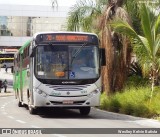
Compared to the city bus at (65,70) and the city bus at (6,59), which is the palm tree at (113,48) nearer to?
the city bus at (65,70)

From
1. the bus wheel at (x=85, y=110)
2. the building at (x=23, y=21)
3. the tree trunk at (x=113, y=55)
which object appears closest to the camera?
the bus wheel at (x=85, y=110)

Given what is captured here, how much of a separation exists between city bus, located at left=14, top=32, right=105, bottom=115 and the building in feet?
264

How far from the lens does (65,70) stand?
1956cm

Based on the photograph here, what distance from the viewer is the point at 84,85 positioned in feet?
64.0

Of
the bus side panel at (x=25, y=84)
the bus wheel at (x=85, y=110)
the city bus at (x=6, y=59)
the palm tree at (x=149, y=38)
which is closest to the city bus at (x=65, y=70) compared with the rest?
the bus wheel at (x=85, y=110)

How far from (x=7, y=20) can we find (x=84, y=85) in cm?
8474

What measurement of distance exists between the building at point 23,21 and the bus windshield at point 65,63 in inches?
3174

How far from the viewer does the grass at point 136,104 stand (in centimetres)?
1946

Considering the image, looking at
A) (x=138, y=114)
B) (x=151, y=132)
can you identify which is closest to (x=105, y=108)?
(x=138, y=114)

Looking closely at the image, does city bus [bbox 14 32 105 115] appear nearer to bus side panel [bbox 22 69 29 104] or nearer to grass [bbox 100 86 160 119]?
grass [bbox 100 86 160 119]

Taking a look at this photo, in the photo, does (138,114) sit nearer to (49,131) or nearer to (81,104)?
(81,104)

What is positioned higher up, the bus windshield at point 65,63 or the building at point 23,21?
the bus windshield at point 65,63

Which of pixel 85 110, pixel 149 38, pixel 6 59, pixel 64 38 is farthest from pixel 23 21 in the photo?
pixel 64 38

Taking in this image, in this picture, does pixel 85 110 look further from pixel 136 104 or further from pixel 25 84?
pixel 25 84
